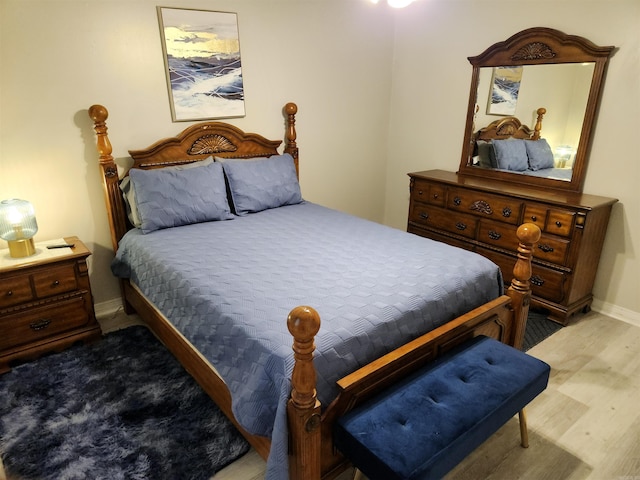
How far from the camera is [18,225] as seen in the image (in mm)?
2285

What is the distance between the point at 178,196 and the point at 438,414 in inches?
78.3

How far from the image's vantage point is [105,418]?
1945 mm

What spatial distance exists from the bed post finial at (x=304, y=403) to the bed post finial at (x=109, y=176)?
1954 millimetres

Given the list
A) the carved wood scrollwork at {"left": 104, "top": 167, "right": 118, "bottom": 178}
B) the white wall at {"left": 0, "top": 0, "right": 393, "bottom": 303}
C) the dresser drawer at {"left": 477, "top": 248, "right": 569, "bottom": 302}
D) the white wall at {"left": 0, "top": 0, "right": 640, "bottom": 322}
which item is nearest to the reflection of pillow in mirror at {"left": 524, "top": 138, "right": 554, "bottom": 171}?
the white wall at {"left": 0, "top": 0, "right": 640, "bottom": 322}

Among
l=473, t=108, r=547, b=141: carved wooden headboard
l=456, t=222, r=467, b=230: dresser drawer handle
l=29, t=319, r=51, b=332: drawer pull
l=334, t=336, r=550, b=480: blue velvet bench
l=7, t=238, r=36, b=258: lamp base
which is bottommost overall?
l=29, t=319, r=51, b=332: drawer pull

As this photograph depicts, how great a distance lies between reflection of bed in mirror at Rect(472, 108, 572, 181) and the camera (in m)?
2.98

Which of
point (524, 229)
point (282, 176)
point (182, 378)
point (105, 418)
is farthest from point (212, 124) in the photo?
point (524, 229)

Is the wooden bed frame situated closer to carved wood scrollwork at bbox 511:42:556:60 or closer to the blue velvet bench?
the blue velvet bench

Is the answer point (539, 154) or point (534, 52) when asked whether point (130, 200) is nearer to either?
point (539, 154)

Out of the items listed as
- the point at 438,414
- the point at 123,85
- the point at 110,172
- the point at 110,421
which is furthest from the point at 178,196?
the point at 438,414

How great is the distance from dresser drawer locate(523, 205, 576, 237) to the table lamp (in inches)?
121

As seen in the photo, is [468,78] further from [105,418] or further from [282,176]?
[105,418]

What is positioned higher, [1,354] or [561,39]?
[561,39]

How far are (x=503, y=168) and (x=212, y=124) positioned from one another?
7.41 feet
